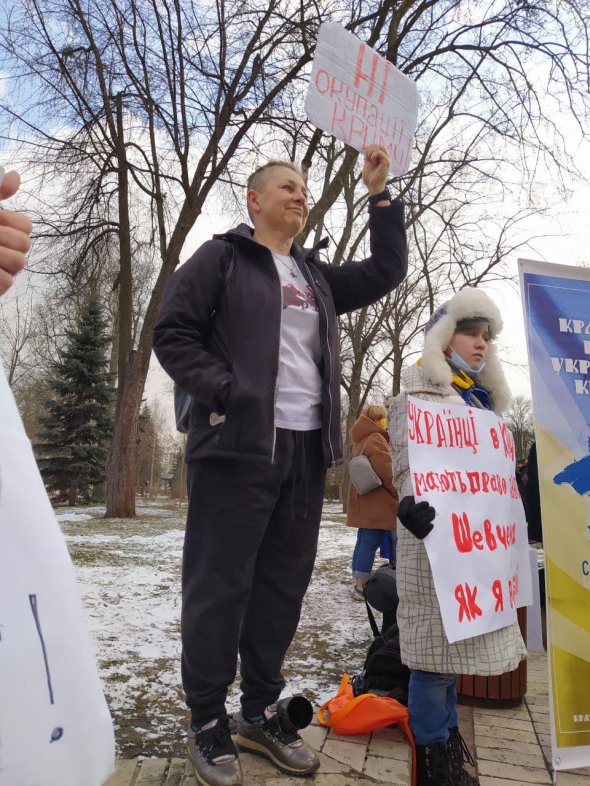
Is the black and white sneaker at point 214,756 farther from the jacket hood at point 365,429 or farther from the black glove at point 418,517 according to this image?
the jacket hood at point 365,429

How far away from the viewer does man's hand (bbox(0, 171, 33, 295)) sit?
114 cm

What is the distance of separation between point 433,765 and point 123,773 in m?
1.03

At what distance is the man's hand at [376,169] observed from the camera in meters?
2.18

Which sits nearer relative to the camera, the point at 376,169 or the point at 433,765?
the point at 433,765

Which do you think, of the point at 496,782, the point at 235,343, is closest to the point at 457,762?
the point at 496,782

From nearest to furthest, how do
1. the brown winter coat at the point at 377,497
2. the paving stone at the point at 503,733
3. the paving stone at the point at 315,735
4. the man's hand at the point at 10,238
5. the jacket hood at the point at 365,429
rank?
1. the man's hand at the point at 10,238
2. the paving stone at the point at 315,735
3. the paving stone at the point at 503,733
4. the brown winter coat at the point at 377,497
5. the jacket hood at the point at 365,429

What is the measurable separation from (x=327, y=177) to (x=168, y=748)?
12017 millimetres

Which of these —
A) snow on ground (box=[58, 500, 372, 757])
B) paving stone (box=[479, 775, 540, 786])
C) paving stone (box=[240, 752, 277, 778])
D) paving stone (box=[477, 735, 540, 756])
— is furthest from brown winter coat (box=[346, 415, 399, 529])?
paving stone (box=[240, 752, 277, 778])

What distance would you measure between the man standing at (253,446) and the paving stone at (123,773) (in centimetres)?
22

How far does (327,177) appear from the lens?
1266 cm

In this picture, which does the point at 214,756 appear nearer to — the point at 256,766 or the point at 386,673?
the point at 256,766

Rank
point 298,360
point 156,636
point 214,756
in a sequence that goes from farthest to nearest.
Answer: point 156,636 → point 298,360 → point 214,756

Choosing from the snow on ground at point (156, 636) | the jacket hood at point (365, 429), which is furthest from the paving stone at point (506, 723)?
the jacket hood at point (365, 429)

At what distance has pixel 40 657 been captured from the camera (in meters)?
0.84
